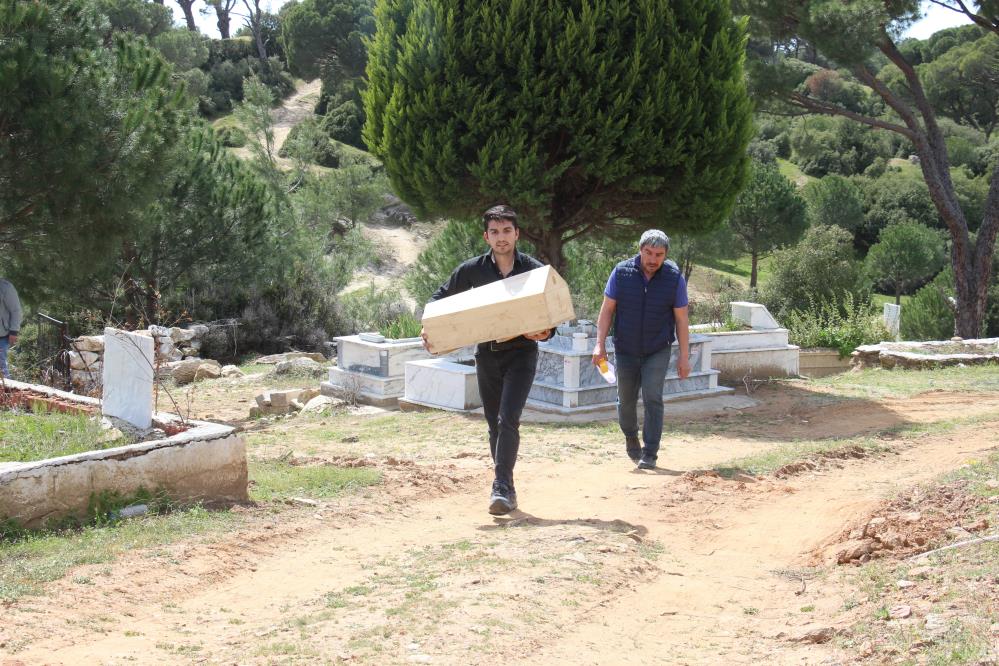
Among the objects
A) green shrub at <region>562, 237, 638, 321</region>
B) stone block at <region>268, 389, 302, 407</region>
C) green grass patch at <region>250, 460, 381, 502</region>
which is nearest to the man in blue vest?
green grass patch at <region>250, 460, 381, 502</region>

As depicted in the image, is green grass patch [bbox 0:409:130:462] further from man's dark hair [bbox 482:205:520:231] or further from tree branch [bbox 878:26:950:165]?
tree branch [bbox 878:26:950:165]

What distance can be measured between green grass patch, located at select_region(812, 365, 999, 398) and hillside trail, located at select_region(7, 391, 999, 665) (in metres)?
5.12

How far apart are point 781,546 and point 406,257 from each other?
113 ft

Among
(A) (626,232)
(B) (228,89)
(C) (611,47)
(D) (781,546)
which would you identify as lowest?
Answer: (D) (781,546)

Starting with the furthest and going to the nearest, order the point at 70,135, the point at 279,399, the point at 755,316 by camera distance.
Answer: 1. the point at 755,316
2. the point at 279,399
3. the point at 70,135

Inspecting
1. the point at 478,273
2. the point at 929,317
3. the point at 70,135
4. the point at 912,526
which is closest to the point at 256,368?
the point at 70,135

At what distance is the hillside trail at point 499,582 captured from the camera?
371 centimetres

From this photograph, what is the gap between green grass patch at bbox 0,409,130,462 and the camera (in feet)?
18.0

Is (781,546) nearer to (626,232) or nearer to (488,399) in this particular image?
(488,399)

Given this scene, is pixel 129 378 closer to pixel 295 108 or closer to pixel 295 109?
pixel 295 109

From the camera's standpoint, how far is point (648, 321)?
706 centimetres

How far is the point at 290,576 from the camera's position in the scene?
4.74 meters

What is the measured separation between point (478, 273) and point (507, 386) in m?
0.71

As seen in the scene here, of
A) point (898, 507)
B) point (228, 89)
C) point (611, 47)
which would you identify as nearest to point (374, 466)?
point (898, 507)
